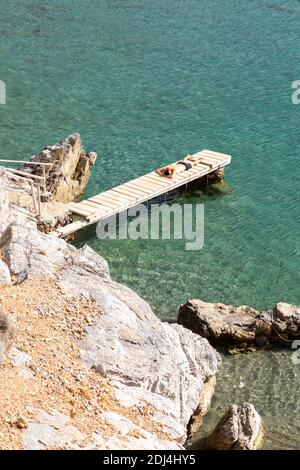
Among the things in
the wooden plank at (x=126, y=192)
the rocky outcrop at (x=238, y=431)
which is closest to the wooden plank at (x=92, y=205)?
the wooden plank at (x=126, y=192)

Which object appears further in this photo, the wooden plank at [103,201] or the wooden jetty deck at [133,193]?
the wooden plank at [103,201]

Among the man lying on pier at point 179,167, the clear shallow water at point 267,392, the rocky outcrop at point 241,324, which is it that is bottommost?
the clear shallow water at point 267,392

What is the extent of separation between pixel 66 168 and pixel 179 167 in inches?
203

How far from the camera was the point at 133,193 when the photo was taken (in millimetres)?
34156

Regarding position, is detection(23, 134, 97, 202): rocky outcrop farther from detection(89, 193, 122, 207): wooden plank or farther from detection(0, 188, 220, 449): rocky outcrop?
detection(0, 188, 220, 449): rocky outcrop

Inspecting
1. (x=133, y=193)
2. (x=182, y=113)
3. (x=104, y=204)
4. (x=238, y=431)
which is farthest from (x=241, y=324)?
(x=182, y=113)

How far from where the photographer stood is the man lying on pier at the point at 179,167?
1412 inches

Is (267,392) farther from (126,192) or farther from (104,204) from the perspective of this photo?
(126,192)

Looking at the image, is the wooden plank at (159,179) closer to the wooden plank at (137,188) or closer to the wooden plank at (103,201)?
the wooden plank at (137,188)

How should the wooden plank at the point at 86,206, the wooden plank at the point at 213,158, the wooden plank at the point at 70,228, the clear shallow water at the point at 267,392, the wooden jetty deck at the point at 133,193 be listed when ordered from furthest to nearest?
1. the wooden plank at the point at 213,158
2. the wooden plank at the point at 86,206
3. the wooden jetty deck at the point at 133,193
4. the wooden plank at the point at 70,228
5. the clear shallow water at the point at 267,392

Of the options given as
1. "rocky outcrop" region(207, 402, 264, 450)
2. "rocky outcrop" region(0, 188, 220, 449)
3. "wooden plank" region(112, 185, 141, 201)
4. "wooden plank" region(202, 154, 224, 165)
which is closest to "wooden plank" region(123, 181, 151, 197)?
"wooden plank" region(112, 185, 141, 201)

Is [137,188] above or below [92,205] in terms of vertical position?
above

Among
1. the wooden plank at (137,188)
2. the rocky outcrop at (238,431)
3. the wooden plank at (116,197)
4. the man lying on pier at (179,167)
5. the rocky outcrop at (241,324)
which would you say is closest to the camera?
the rocky outcrop at (238,431)

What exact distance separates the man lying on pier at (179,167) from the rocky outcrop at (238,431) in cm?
1527
